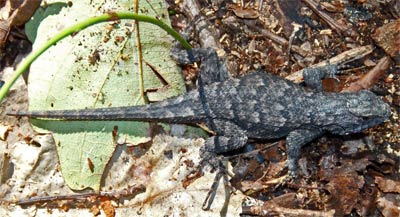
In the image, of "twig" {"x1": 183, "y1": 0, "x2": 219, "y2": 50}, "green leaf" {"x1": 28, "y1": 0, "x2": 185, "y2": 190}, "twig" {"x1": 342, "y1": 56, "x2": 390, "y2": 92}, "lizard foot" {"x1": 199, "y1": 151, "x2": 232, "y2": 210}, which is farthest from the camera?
"twig" {"x1": 183, "y1": 0, "x2": 219, "y2": 50}

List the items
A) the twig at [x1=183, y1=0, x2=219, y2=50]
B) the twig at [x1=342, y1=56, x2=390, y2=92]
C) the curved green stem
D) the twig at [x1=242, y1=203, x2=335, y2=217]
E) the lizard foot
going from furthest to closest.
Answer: the twig at [x1=183, y1=0, x2=219, y2=50] → the twig at [x1=342, y1=56, x2=390, y2=92] → the lizard foot → the twig at [x1=242, y1=203, x2=335, y2=217] → the curved green stem

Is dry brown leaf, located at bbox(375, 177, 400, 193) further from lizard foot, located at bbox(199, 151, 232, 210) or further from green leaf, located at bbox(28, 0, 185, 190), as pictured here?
green leaf, located at bbox(28, 0, 185, 190)

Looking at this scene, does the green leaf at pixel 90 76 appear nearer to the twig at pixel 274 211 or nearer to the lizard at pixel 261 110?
the lizard at pixel 261 110

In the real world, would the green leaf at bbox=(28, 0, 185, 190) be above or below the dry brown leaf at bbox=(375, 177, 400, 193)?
above

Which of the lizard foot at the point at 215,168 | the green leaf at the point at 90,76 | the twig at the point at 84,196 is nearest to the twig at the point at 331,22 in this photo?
the green leaf at the point at 90,76

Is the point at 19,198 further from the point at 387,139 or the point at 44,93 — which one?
the point at 387,139

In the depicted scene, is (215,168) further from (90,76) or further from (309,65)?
(90,76)

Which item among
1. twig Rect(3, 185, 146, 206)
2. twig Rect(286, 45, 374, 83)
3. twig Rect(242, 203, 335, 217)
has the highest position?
twig Rect(286, 45, 374, 83)

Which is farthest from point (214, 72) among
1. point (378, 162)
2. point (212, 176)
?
point (378, 162)

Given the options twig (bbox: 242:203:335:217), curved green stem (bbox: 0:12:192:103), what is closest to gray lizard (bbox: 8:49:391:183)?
twig (bbox: 242:203:335:217)
